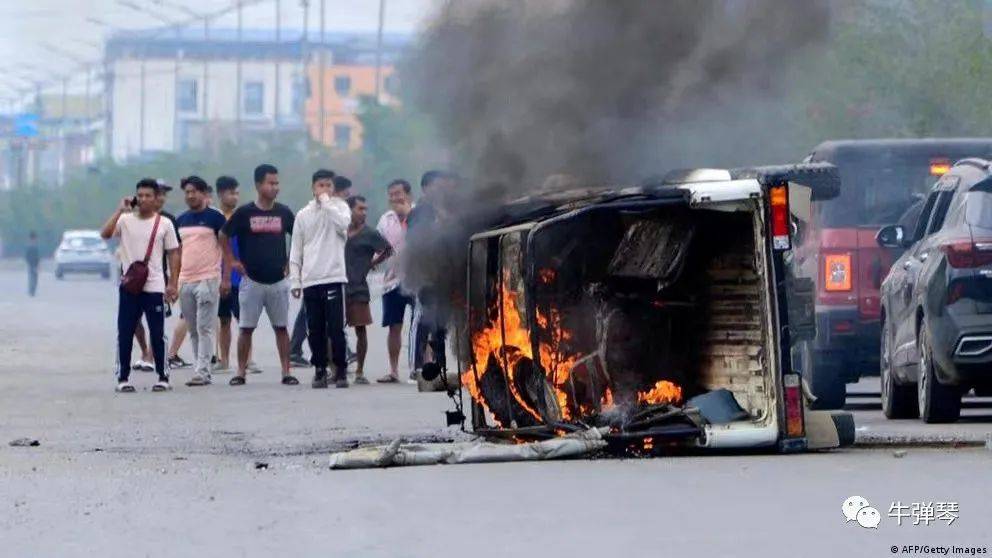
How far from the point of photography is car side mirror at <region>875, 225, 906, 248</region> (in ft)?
49.9

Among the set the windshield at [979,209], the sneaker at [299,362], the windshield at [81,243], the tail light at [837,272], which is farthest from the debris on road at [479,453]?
the windshield at [81,243]

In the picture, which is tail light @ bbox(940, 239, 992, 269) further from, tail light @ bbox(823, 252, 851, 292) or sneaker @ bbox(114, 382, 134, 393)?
sneaker @ bbox(114, 382, 134, 393)

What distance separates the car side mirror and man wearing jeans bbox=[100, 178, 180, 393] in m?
6.48

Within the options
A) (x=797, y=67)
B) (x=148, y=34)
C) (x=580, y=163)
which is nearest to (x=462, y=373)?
(x=580, y=163)

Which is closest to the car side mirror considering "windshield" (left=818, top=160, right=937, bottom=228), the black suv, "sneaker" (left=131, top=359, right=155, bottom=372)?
the black suv

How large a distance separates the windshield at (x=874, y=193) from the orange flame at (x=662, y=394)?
4.57 metres

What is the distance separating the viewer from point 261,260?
2067 centimetres

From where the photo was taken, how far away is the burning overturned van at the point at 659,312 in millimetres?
11758

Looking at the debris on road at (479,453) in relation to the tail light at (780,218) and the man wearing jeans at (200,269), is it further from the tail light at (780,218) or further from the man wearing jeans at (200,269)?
the man wearing jeans at (200,269)

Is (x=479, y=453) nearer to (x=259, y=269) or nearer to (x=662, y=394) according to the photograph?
(x=662, y=394)

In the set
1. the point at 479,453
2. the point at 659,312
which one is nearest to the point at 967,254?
the point at 659,312

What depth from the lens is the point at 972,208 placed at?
14.2m

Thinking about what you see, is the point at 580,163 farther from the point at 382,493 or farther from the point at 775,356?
the point at 382,493

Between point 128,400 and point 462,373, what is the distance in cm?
591
